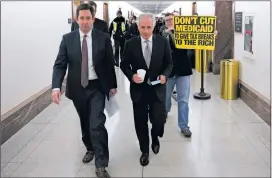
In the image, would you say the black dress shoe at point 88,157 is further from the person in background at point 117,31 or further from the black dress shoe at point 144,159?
the person in background at point 117,31

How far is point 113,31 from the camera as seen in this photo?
10.4 meters

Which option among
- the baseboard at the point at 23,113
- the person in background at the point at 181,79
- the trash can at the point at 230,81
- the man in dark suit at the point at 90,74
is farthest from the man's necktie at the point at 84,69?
the trash can at the point at 230,81

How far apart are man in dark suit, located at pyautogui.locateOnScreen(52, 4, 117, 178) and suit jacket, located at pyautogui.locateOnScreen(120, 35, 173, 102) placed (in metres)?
0.23

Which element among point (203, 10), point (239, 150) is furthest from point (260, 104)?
point (203, 10)

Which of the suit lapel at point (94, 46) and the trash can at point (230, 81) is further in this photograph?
the trash can at point (230, 81)

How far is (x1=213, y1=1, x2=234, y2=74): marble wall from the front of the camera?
8281mm

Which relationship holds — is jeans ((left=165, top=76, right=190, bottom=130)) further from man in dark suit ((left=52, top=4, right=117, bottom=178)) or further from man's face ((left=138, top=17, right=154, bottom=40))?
man in dark suit ((left=52, top=4, right=117, bottom=178))

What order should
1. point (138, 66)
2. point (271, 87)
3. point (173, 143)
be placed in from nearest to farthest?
point (138, 66), point (173, 143), point (271, 87)

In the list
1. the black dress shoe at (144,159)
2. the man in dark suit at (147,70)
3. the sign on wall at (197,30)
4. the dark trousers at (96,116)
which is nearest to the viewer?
the dark trousers at (96,116)

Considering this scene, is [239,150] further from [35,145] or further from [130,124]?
[35,145]

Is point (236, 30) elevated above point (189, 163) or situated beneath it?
elevated above

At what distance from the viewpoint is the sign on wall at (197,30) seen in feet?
17.5

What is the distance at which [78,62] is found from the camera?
123 inches

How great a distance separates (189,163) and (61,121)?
2.25 metres
